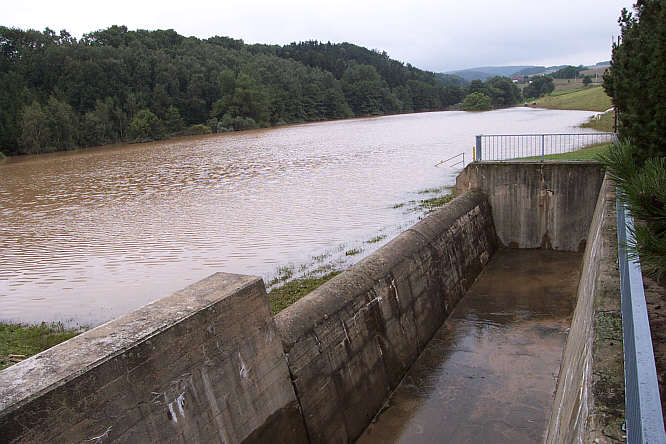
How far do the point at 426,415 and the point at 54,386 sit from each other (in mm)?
5995

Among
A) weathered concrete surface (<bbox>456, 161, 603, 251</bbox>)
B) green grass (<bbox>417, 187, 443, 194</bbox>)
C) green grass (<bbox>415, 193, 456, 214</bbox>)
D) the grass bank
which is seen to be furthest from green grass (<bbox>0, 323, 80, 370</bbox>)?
green grass (<bbox>417, 187, 443, 194</bbox>)

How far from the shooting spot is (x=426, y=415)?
8594 millimetres

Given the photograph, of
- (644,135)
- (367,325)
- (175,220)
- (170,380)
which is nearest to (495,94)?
(175,220)

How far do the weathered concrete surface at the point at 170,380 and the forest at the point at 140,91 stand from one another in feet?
222

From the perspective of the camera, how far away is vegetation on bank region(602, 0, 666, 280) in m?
4.22

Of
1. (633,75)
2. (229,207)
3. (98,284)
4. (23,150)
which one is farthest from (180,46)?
(633,75)

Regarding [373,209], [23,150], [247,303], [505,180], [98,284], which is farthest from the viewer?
[23,150]

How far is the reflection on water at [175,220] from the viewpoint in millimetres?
14672

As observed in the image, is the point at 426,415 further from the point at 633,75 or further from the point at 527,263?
the point at 527,263

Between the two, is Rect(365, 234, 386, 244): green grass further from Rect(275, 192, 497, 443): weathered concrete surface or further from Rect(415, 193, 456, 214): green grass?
Rect(275, 192, 497, 443): weathered concrete surface

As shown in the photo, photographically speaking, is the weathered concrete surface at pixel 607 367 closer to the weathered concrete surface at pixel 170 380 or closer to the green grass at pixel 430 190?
the weathered concrete surface at pixel 170 380

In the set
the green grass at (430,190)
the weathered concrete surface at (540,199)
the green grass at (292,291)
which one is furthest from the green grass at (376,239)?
the green grass at (430,190)

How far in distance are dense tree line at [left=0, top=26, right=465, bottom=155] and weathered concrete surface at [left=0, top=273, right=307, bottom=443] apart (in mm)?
68288

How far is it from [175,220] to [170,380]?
1753cm
